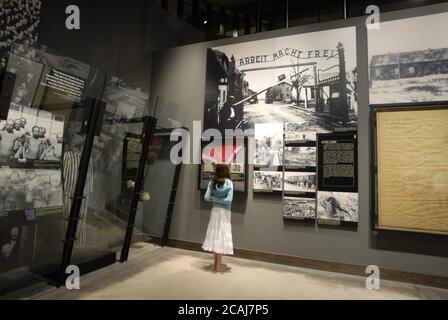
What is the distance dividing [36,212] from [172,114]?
8.24 ft

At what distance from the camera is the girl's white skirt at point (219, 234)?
13.0 ft

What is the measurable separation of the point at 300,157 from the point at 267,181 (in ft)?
2.06

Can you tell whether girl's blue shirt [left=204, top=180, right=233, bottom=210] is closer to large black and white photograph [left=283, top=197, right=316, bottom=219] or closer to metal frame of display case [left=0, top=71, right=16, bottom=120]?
large black and white photograph [left=283, top=197, right=316, bottom=219]

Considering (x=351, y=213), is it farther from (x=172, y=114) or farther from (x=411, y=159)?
(x=172, y=114)

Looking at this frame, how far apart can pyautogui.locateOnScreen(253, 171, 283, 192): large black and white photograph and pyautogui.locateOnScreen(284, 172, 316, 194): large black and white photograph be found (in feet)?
0.37

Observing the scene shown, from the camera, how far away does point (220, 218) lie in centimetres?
404

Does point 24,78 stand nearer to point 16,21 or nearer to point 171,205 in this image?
point 16,21

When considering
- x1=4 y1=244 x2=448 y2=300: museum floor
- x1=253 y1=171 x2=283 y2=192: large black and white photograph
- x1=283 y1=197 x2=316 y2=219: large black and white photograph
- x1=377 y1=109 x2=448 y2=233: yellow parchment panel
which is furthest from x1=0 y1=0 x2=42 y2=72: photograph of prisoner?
x1=377 y1=109 x2=448 y2=233: yellow parchment panel

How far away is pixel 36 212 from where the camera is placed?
327 cm

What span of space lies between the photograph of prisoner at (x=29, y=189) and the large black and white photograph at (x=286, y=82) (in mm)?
2626

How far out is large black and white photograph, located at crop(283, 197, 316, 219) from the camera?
4312mm

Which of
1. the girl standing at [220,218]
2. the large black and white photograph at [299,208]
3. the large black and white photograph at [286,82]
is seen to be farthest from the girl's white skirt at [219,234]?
the large black and white photograph at [286,82]

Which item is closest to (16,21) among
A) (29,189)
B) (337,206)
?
(29,189)

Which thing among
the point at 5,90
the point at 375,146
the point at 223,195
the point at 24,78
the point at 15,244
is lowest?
the point at 15,244
